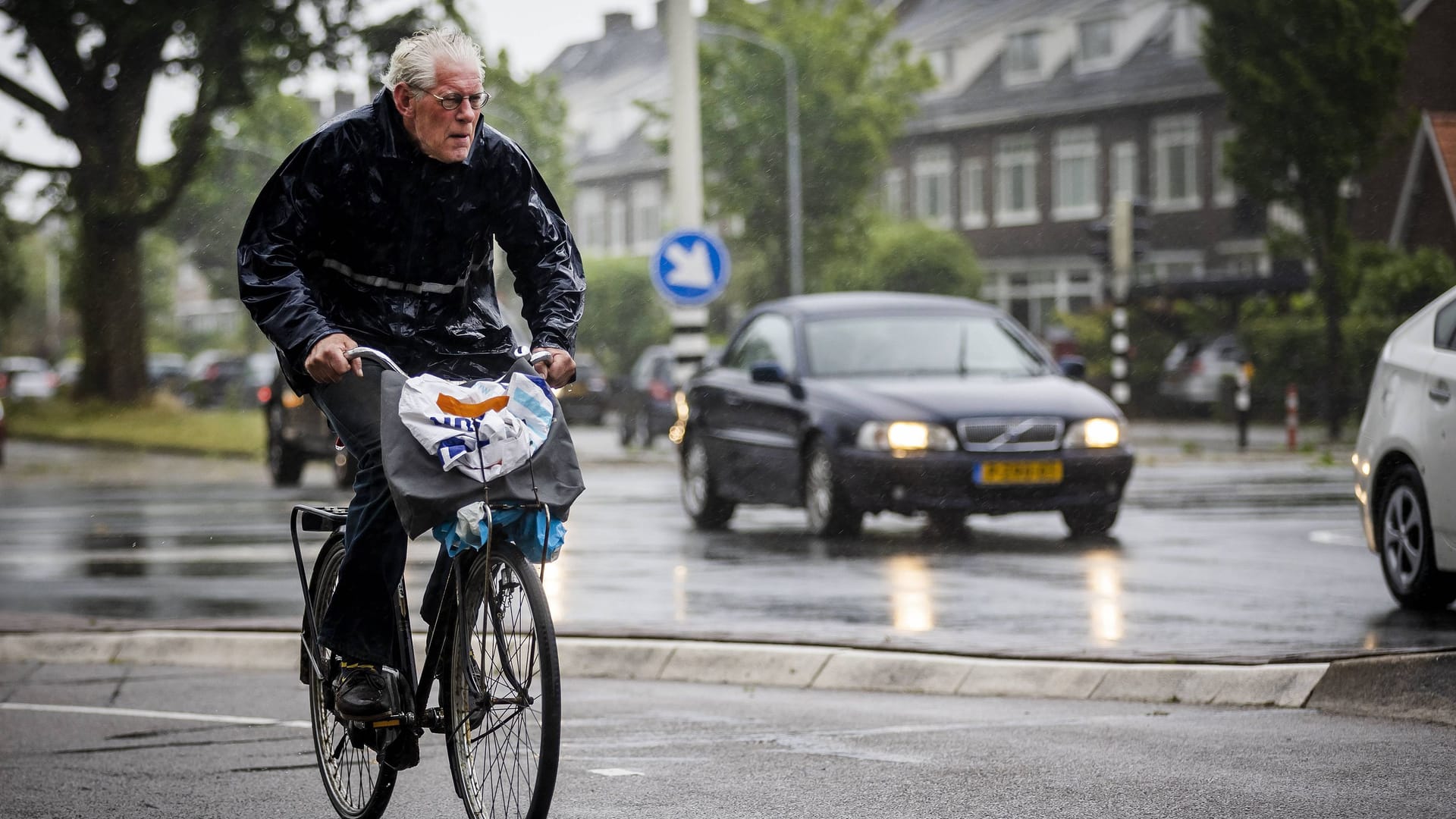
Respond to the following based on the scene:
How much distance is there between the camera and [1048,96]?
55.8m

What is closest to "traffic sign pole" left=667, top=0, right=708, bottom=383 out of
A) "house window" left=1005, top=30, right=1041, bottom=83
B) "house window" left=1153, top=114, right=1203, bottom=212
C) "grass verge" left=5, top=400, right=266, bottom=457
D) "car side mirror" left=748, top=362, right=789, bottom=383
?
"car side mirror" left=748, top=362, right=789, bottom=383

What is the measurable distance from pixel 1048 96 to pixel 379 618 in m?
52.4

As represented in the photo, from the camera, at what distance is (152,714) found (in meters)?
7.14

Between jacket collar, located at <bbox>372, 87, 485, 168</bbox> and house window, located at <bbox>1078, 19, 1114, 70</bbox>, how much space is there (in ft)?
169

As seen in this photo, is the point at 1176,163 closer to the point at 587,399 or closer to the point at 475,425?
the point at 587,399

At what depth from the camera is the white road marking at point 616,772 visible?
227 inches

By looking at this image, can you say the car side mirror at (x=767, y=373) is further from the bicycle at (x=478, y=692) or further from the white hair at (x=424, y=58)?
the white hair at (x=424, y=58)

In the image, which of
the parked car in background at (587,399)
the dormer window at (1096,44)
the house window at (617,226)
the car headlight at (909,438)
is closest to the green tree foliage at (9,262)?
the parked car in background at (587,399)

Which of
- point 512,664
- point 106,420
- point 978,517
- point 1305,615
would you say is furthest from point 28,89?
point 512,664

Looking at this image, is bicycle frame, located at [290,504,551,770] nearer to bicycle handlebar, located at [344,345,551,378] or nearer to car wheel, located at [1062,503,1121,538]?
bicycle handlebar, located at [344,345,551,378]

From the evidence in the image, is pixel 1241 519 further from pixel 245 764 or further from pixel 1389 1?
pixel 1389 1

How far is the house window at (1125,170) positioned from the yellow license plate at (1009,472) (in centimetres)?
4165

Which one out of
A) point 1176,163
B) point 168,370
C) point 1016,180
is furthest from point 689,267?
point 168,370

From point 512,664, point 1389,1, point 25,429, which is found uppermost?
point 1389,1
